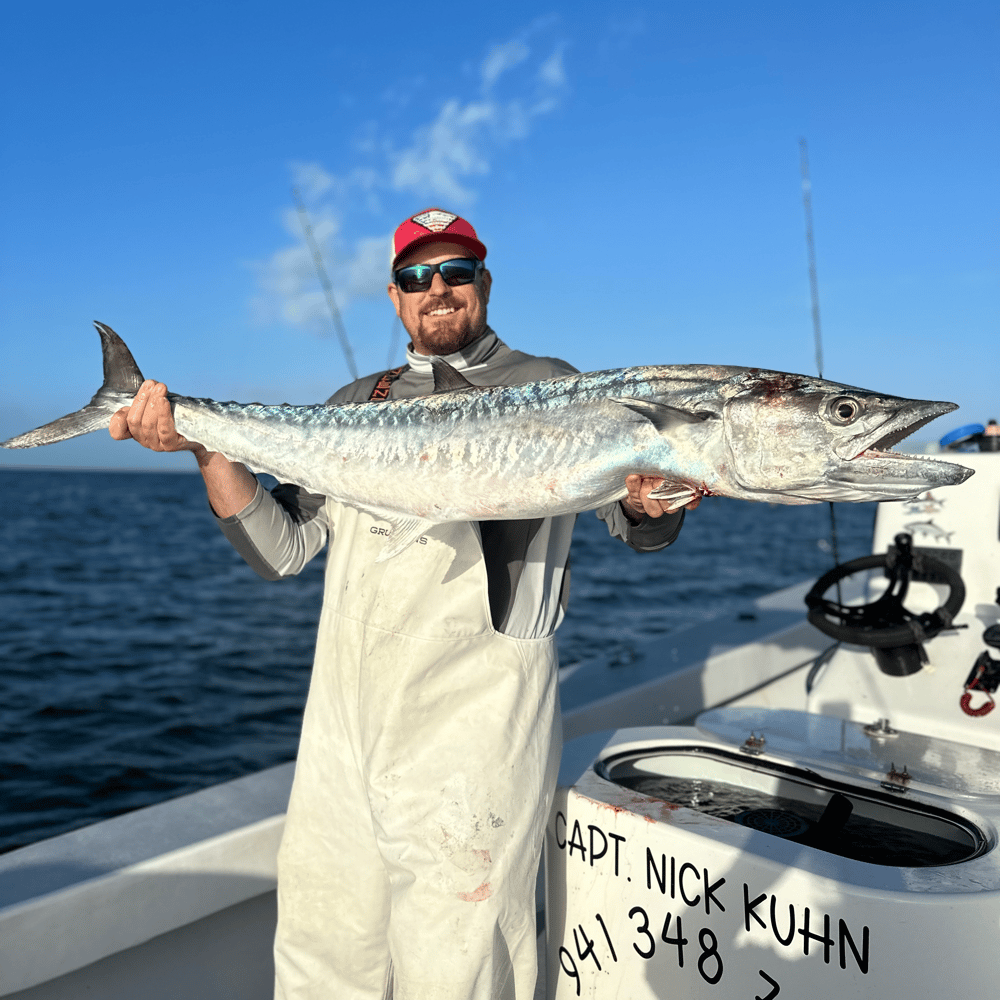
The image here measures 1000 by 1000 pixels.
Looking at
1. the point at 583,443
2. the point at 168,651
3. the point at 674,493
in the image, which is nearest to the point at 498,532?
the point at 583,443

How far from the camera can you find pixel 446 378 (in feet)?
8.83

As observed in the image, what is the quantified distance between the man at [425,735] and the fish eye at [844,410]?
536 millimetres

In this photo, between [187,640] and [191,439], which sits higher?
[191,439]

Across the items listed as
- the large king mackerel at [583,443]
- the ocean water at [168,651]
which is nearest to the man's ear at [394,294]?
the large king mackerel at [583,443]

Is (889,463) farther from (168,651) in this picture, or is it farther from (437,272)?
(168,651)

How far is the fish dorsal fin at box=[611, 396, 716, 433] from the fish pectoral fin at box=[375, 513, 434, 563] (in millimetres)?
759

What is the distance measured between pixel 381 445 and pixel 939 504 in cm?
387

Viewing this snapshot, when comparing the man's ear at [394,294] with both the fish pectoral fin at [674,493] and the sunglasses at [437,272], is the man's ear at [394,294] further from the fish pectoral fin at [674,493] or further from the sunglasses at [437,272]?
the fish pectoral fin at [674,493]

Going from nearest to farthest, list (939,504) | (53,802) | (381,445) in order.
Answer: (381,445) → (939,504) → (53,802)

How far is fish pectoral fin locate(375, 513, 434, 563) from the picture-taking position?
8.32 feet

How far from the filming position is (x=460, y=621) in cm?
260

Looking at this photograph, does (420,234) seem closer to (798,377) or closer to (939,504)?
(798,377)

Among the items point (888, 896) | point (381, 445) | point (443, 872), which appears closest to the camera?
point (888, 896)

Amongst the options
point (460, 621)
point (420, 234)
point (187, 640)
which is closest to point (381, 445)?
point (460, 621)
